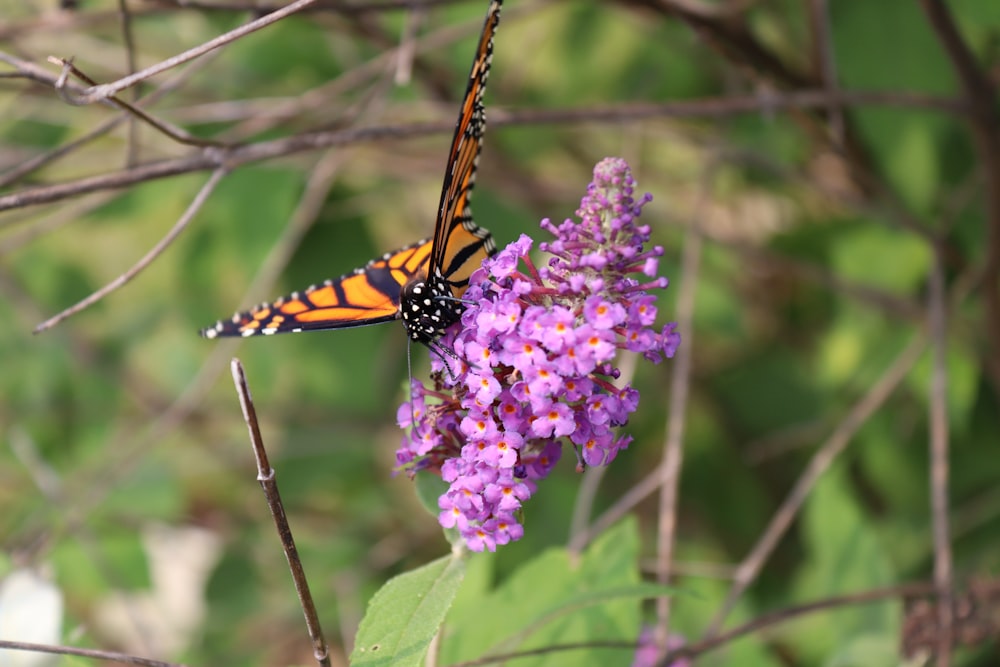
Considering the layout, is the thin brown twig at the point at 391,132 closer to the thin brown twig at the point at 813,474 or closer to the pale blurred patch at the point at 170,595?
the thin brown twig at the point at 813,474

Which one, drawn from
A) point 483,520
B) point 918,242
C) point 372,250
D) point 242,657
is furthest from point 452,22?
point 242,657

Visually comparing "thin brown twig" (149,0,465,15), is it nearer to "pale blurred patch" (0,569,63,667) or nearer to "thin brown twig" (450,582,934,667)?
"pale blurred patch" (0,569,63,667)

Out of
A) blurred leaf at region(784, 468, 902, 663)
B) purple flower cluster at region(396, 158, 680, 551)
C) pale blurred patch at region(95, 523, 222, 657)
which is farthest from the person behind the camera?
pale blurred patch at region(95, 523, 222, 657)

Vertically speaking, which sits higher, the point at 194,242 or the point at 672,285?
the point at 194,242

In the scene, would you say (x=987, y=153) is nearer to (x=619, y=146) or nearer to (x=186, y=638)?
(x=619, y=146)

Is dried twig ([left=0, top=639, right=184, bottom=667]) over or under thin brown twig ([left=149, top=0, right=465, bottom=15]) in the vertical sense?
under

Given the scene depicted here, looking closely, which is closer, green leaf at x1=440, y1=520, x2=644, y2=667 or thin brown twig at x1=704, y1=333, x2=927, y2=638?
green leaf at x1=440, y1=520, x2=644, y2=667

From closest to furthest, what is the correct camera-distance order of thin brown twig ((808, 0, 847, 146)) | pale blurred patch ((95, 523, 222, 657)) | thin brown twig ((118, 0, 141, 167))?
thin brown twig ((118, 0, 141, 167)), thin brown twig ((808, 0, 847, 146)), pale blurred patch ((95, 523, 222, 657))

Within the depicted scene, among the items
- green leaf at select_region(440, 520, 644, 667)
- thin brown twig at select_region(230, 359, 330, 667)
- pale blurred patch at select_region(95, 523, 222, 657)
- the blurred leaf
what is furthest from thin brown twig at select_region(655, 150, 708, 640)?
pale blurred patch at select_region(95, 523, 222, 657)
